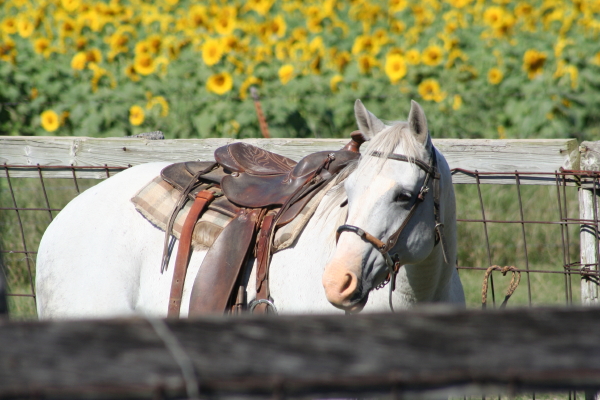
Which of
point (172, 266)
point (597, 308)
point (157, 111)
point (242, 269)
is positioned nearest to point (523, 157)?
point (242, 269)

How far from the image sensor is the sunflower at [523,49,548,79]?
7.39 m

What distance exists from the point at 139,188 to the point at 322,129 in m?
3.95

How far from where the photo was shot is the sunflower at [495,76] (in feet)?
25.0

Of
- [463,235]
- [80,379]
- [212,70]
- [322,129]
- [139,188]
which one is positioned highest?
[212,70]

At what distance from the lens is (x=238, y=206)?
278 centimetres

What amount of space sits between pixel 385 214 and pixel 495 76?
6.05 meters

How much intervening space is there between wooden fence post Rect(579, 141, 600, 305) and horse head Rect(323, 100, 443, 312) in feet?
3.55

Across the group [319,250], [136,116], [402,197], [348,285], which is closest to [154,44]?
[136,116]

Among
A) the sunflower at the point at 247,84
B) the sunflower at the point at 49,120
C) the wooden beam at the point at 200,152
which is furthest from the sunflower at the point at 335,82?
the wooden beam at the point at 200,152

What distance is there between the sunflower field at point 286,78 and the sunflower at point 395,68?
0.02 meters

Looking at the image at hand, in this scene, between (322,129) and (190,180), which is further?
(322,129)

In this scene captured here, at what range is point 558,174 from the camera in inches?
117

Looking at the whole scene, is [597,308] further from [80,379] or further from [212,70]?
[212,70]

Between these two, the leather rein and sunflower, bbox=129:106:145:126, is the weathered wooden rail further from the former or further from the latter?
sunflower, bbox=129:106:145:126
